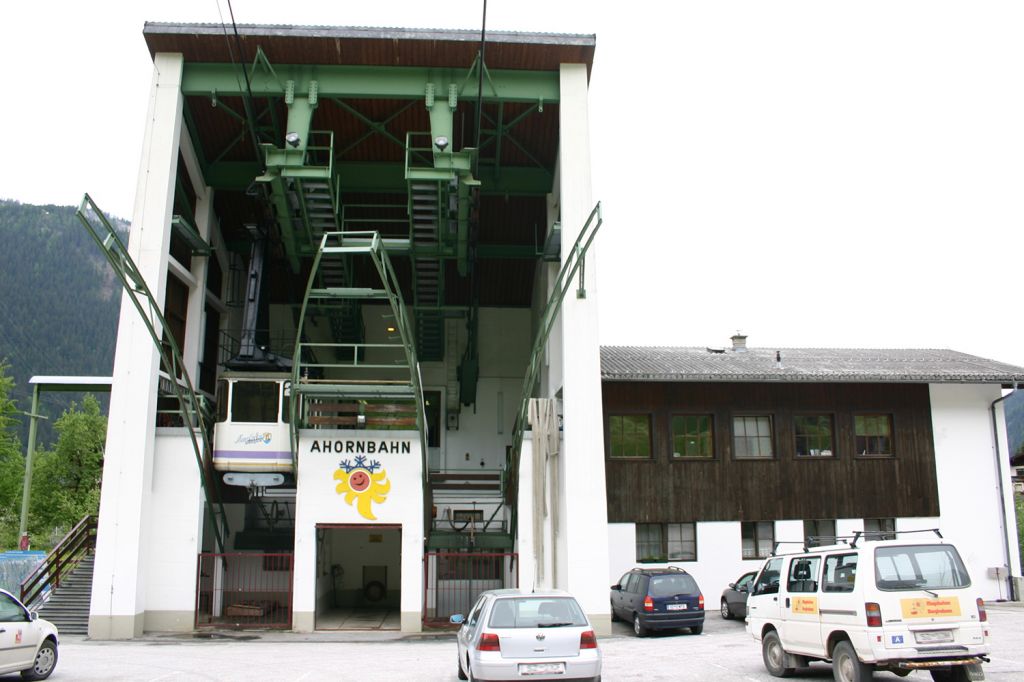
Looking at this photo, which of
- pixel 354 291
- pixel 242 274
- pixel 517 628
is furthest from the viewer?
pixel 242 274

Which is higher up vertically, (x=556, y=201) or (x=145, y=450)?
(x=556, y=201)

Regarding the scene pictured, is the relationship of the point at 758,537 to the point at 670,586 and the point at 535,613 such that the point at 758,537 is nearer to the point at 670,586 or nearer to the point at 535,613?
the point at 670,586

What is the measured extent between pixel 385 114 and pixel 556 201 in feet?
16.5

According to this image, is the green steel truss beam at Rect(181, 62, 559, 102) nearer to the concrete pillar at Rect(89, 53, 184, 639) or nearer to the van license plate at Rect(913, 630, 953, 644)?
the concrete pillar at Rect(89, 53, 184, 639)

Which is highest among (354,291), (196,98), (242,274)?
(196,98)

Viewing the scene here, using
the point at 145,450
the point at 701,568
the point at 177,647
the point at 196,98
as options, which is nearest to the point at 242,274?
the point at 196,98

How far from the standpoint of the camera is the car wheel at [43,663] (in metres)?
11.7

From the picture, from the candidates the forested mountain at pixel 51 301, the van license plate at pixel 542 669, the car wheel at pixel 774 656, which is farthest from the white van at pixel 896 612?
the forested mountain at pixel 51 301

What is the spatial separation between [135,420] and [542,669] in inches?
491

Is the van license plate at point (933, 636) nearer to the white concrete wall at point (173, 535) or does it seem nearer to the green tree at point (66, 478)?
the white concrete wall at point (173, 535)

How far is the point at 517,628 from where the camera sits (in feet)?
31.4

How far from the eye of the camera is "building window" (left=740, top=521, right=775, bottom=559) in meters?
23.6

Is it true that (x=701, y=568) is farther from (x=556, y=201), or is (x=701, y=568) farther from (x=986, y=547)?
(x=556, y=201)

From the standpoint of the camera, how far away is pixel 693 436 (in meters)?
24.2
